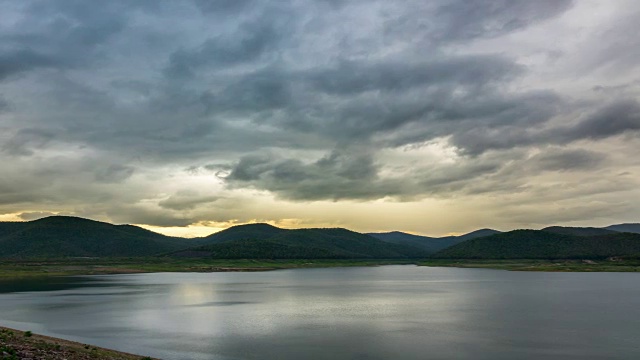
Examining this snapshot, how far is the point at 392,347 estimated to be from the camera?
58.3m

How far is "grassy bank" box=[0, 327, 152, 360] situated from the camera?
42.4 m

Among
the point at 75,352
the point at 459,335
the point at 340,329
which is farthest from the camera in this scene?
the point at 340,329

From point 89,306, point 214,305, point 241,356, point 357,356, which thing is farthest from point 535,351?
point 89,306

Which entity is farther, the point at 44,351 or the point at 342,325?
the point at 342,325

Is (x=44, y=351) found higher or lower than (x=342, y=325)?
higher

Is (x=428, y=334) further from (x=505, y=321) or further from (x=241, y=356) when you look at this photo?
(x=241, y=356)

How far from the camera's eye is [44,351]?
45.4 metres

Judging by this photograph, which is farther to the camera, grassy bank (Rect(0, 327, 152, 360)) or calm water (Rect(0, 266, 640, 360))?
calm water (Rect(0, 266, 640, 360))

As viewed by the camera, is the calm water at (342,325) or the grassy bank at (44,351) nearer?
the grassy bank at (44,351)

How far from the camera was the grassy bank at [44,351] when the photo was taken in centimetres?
4244

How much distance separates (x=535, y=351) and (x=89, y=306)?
276 feet

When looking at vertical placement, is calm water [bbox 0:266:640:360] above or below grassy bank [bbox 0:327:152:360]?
below

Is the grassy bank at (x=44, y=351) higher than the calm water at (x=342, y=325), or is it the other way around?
the grassy bank at (x=44, y=351)

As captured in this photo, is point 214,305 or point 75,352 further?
point 214,305
